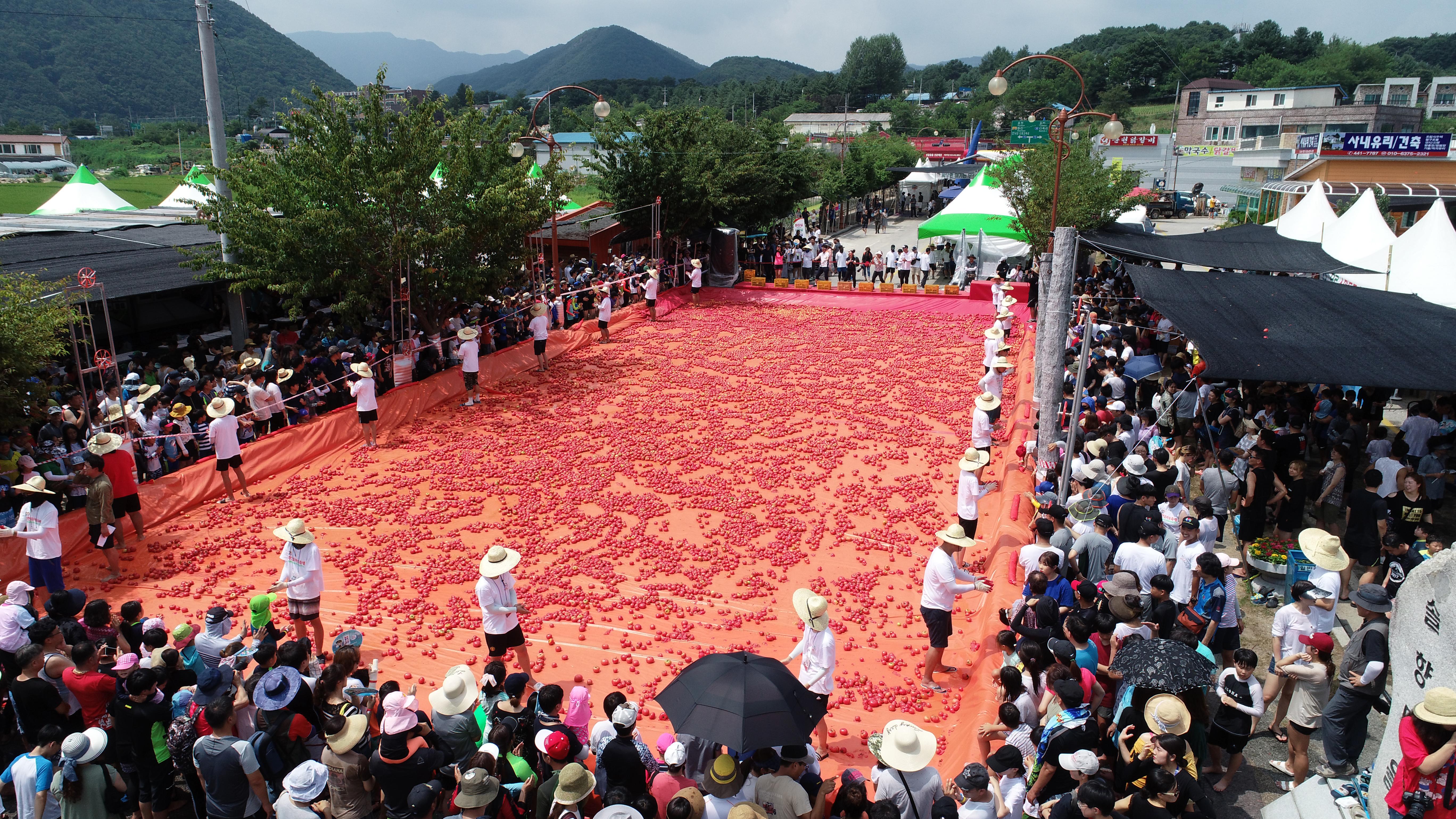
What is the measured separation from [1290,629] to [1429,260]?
10.5 metres

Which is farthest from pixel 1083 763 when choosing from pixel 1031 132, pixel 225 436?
pixel 1031 132

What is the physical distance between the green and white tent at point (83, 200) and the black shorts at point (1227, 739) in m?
30.8

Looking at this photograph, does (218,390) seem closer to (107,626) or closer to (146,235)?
(107,626)

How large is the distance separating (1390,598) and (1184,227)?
45.4 metres

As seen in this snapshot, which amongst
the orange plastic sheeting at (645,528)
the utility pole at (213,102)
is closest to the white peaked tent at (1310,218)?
the orange plastic sheeting at (645,528)

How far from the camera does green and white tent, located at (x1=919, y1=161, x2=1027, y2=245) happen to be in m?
26.6

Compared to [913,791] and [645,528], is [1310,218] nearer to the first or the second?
[645,528]

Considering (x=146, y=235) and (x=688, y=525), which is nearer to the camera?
(x=688, y=525)

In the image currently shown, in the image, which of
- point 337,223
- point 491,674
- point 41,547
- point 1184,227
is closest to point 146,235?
point 337,223

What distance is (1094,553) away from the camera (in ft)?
24.8

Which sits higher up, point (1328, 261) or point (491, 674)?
point (1328, 261)

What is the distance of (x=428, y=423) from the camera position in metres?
14.6

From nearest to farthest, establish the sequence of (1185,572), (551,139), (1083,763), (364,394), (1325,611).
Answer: (1083,763), (1325,611), (1185,572), (364,394), (551,139)

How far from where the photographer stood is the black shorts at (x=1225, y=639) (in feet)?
22.6
